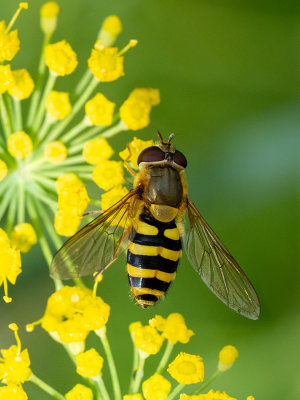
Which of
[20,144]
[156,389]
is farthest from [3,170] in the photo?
[156,389]

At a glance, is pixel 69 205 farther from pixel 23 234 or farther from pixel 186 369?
pixel 186 369

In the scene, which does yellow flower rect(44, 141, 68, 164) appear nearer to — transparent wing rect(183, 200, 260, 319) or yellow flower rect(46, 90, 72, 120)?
yellow flower rect(46, 90, 72, 120)

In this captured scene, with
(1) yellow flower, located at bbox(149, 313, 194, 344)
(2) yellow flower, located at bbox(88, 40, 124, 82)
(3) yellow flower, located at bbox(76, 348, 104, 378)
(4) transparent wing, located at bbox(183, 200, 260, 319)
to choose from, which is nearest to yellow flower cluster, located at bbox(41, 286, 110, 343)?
(3) yellow flower, located at bbox(76, 348, 104, 378)

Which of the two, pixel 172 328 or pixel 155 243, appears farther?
pixel 172 328

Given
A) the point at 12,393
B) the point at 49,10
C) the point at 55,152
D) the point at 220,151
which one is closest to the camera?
the point at 12,393

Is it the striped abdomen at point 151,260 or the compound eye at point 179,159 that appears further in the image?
the compound eye at point 179,159

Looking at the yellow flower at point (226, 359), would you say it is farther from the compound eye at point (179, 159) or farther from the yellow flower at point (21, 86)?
the yellow flower at point (21, 86)

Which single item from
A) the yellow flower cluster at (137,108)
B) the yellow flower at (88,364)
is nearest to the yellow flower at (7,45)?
the yellow flower cluster at (137,108)
